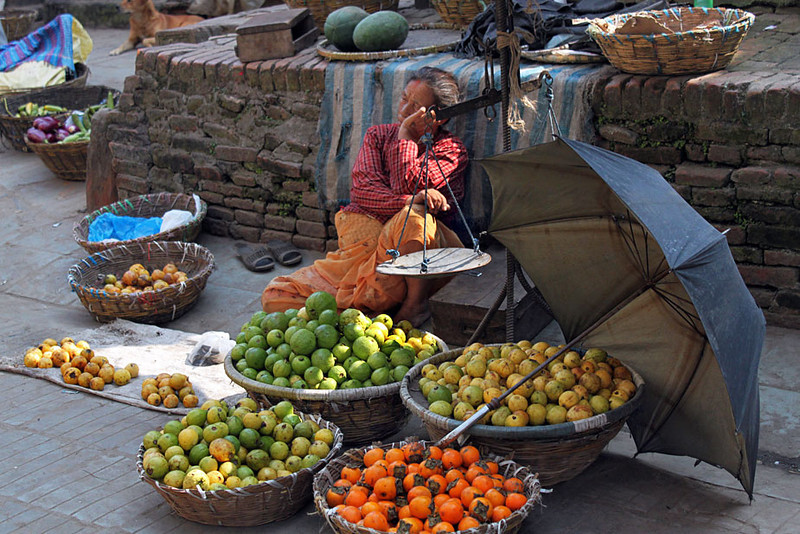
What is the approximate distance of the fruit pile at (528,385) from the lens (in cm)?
300

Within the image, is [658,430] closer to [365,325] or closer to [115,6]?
[365,325]

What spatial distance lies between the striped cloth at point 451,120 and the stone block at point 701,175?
0.54m

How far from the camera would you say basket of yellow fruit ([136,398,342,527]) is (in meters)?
3.02

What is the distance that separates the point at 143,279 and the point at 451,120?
229 centimetres

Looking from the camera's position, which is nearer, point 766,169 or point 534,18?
point 766,169

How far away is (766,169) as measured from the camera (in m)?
4.07

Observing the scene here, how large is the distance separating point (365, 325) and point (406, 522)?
127 centimetres

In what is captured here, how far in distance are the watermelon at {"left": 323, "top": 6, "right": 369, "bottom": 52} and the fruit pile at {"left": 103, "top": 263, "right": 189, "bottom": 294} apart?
6.23ft

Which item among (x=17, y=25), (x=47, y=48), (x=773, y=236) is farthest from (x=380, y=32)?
(x=17, y=25)

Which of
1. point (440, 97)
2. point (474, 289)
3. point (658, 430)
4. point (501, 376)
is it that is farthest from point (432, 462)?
point (440, 97)

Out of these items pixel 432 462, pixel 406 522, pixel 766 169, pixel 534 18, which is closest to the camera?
pixel 406 522

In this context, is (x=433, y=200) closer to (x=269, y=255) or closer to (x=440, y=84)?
(x=440, y=84)

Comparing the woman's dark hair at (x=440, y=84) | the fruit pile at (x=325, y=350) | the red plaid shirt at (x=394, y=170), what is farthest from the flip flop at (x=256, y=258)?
the fruit pile at (x=325, y=350)

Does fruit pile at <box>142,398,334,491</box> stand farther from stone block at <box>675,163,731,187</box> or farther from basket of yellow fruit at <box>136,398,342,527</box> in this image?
stone block at <box>675,163,731,187</box>
